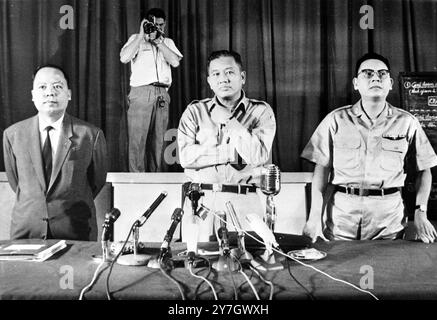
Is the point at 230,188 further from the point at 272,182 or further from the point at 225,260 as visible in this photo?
the point at 225,260

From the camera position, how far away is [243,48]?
1869 millimetres

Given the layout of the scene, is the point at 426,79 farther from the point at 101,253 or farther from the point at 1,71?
the point at 1,71

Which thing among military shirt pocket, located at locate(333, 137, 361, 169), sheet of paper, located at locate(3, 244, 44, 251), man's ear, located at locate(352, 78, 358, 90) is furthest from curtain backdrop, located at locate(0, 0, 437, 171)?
sheet of paper, located at locate(3, 244, 44, 251)

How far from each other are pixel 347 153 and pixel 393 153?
8.2 inches

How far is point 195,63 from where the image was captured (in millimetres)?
1868

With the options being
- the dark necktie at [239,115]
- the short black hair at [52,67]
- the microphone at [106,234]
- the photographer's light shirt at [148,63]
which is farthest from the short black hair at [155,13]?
the microphone at [106,234]

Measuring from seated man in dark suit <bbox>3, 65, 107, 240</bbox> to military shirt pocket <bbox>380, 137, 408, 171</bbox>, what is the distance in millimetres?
1286

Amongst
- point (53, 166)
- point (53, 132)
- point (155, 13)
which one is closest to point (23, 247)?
point (53, 166)

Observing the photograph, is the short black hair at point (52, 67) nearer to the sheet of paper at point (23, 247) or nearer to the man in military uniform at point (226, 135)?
the man in military uniform at point (226, 135)

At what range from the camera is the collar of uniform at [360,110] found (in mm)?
1862

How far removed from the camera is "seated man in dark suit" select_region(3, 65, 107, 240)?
1.72 metres
